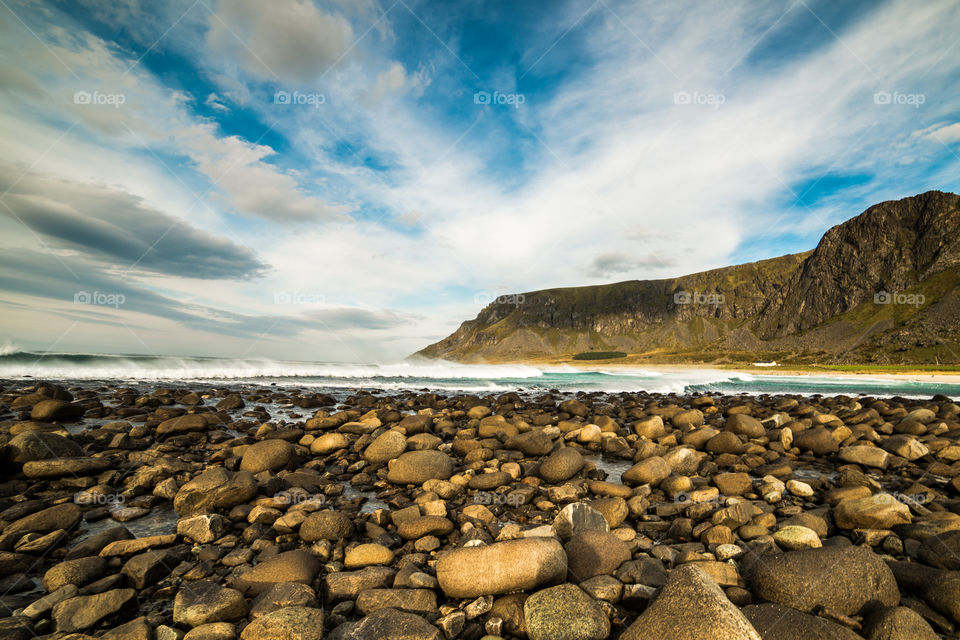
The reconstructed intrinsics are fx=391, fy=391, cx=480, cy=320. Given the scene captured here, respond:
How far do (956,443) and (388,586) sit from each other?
59.5 ft

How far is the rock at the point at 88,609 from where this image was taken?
4719mm

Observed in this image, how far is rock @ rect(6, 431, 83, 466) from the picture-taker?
944 centimetres

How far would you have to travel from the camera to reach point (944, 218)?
458 ft

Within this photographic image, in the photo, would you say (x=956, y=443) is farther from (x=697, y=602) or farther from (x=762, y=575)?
(x=697, y=602)

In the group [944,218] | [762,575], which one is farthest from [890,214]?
[762,575]

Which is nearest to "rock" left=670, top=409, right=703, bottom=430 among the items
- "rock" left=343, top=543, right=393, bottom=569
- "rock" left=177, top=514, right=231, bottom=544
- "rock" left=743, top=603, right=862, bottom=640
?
"rock" left=743, top=603, right=862, bottom=640

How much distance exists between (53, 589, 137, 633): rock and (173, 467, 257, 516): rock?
9.62ft

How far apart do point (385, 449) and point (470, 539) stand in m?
5.54

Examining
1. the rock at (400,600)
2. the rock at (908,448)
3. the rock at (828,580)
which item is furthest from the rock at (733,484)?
the rock at (400,600)

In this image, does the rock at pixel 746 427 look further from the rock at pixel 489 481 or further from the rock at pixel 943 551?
the rock at pixel 489 481

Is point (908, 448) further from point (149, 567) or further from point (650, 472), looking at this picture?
point (149, 567)

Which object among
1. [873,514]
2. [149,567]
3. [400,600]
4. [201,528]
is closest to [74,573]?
[149,567]

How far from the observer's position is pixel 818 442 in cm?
1327

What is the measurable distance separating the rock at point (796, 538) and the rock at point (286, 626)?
291 inches
